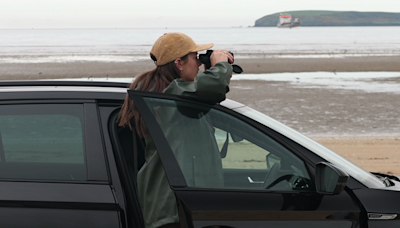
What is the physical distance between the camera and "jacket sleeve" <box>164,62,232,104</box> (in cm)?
247

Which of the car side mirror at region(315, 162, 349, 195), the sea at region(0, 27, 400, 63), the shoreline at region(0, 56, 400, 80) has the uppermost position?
the car side mirror at region(315, 162, 349, 195)

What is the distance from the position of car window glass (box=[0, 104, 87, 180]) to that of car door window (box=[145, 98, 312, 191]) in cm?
42

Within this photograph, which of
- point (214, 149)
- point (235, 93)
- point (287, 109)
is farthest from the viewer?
point (235, 93)

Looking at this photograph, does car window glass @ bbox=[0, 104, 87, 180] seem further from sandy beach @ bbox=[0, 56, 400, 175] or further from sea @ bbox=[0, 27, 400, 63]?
sea @ bbox=[0, 27, 400, 63]

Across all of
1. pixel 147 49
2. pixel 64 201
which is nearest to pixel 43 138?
pixel 64 201

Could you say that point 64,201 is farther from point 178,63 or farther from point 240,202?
point 178,63

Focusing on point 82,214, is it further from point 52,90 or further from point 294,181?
point 294,181

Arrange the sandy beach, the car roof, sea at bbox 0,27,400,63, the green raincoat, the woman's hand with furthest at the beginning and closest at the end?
sea at bbox 0,27,400,63 → the sandy beach → the woman's hand → the car roof → the green raincoat

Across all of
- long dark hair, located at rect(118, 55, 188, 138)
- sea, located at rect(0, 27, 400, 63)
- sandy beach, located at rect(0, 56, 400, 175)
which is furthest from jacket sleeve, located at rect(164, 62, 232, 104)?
sea, located at rect(0, 27, 400, 63)

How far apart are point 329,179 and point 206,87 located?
0.71m

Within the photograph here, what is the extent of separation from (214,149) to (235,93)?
51.4ft

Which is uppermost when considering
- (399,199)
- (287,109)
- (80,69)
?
(399,199)

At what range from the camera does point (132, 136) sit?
2773 mm

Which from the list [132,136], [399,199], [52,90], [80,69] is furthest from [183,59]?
[80,69]
